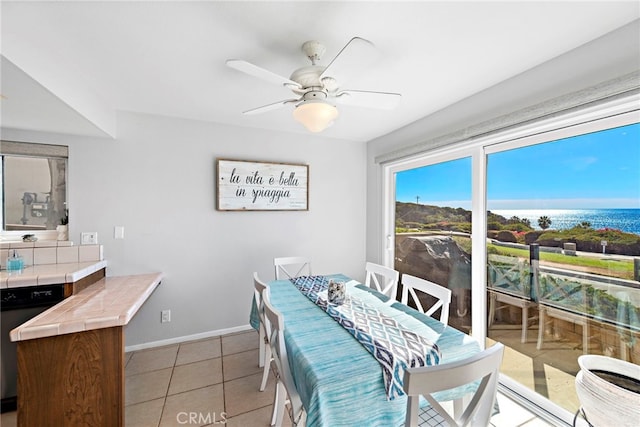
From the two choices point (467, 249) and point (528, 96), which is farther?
point (467, 249)

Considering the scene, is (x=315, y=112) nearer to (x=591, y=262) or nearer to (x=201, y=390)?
(x=591, y=262)

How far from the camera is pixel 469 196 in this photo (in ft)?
7.74

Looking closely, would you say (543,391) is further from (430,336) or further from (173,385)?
(173,385)

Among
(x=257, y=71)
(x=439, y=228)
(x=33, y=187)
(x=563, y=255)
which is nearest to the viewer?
(x=257, y=71)

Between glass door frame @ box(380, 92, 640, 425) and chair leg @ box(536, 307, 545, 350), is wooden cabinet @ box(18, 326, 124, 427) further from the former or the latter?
chair leg @ box(536, 307, 545, 350)

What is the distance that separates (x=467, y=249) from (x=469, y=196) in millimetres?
471

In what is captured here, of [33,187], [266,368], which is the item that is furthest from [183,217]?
[266,368]

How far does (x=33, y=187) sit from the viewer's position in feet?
7.74

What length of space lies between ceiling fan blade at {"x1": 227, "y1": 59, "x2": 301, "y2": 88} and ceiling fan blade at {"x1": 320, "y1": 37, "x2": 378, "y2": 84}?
0.19 m

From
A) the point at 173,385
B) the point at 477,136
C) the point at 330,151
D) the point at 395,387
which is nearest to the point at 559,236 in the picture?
the point at 477,136

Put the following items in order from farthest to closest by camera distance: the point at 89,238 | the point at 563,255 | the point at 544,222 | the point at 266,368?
the point at 89,238 < the point at 266,368 < the point at 544,222 < the point at 563,255

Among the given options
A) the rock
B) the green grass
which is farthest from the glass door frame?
the green grass

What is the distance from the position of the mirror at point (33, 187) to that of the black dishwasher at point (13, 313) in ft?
2.79

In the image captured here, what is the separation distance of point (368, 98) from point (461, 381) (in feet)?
4.87
